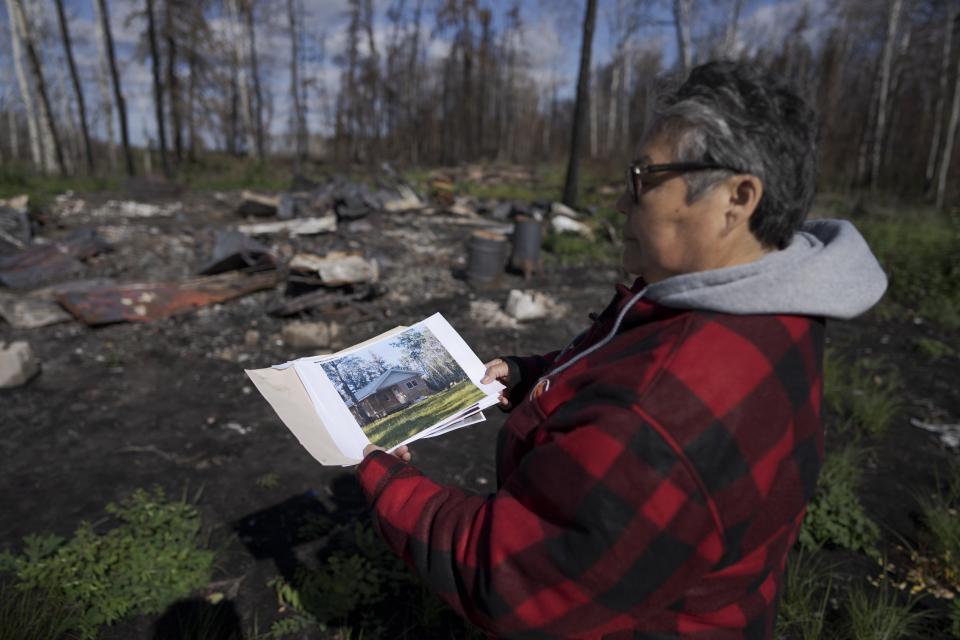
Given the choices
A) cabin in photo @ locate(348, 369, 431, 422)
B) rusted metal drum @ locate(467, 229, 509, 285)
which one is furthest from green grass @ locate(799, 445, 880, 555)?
rusted metal drum @ locate(467, 229, 509, 285)

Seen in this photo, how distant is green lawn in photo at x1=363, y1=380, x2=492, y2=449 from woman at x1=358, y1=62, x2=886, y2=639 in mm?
220

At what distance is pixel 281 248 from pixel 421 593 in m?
6.13

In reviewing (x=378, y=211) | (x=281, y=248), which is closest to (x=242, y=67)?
(x=378, y=211)

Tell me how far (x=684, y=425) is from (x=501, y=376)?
2.63 feet

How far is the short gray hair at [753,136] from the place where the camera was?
34.9 inches

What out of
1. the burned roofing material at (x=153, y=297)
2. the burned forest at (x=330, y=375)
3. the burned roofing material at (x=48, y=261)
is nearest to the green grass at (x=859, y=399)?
the burned forest at (x=330, y=375)

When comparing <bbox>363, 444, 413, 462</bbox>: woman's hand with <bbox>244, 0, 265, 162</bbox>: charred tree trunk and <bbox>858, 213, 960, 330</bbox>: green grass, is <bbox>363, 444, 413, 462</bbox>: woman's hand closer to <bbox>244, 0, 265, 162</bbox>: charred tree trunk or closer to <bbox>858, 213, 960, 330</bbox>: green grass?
<bbox>858, 213, 960, 330</bbox>: green grass

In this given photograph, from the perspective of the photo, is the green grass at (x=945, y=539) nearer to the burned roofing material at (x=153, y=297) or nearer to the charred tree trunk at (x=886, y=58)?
the burned roofing material at (x=153, y=297)

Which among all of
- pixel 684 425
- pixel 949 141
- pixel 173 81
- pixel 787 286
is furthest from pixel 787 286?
pixel 173 81

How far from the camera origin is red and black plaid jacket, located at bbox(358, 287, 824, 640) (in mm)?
773

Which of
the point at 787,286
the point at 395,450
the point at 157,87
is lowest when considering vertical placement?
the point at 395,450

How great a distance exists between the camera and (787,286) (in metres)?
0.86

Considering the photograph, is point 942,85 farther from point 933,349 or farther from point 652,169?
point 652,169

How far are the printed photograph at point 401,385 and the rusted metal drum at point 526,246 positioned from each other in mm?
6055
